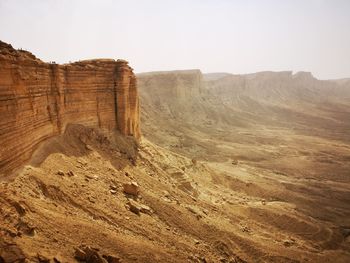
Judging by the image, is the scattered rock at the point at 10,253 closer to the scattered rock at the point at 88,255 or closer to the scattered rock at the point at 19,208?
the scattered rock at the point at 19,208

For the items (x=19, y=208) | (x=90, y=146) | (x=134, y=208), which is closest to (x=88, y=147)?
(x=90, y=146)

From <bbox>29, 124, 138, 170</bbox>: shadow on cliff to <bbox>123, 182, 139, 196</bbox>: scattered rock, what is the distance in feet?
5.14

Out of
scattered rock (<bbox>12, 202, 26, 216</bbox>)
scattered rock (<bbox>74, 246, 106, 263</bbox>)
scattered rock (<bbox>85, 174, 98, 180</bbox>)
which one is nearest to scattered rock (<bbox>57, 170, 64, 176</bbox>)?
scattered rock (<bbox>85, 174, 98, 180</bbox>)

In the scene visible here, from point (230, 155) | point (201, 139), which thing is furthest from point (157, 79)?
point (230, 155)

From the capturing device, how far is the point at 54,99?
487 inches

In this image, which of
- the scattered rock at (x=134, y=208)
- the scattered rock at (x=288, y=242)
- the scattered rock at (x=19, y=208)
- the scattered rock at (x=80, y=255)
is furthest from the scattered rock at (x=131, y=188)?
the scattered rock at (x=288, y=242)

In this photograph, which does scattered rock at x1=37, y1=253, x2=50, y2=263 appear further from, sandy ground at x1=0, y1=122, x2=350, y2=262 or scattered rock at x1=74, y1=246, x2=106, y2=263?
scattered rock at x1=74, y1=246, x2=106, y2=263

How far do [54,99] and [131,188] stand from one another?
16.2ft

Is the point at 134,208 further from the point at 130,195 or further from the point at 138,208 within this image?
the point at 130,195

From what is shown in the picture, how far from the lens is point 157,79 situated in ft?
156

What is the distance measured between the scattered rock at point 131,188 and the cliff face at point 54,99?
12.2ft

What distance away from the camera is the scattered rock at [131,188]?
39.6 ft

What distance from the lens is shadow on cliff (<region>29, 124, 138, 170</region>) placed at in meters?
11.3

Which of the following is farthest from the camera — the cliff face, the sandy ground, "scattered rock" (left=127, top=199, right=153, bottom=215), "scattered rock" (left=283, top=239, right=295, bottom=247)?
"scattered rock" (left=283, top=239, right=295, bottom=247)
